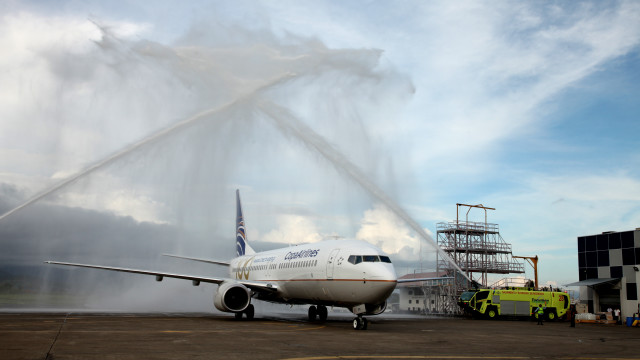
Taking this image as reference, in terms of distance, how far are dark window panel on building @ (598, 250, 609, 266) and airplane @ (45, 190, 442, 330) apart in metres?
25.8

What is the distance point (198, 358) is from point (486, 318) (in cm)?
3594

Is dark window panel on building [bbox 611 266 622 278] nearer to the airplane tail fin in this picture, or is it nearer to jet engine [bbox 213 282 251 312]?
the airplane tail fin

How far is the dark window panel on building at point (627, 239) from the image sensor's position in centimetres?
4007

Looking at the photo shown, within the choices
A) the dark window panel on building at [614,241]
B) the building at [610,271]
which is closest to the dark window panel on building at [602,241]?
the building at [610,271]

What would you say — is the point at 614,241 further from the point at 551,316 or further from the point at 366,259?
the point at 366,259

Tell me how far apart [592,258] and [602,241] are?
6.38ft

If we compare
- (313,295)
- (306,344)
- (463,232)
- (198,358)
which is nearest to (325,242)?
A: (313,295)

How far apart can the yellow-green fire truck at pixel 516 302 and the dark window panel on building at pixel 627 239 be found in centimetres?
617

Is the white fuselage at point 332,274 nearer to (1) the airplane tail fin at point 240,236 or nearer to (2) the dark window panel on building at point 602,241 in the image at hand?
(1) the airplane tail fin at point 240,236

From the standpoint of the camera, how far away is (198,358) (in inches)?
480

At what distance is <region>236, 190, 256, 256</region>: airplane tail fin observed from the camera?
151ft

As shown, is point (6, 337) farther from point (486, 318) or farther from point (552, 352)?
→ point (486, 318)

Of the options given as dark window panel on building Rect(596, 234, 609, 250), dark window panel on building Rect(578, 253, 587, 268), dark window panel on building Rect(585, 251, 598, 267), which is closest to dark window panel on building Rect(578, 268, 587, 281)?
dark window panel on building Rect(578, 253, 587, 268)

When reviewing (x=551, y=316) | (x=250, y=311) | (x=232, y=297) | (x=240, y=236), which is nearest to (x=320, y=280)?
(x=232, y=297)
